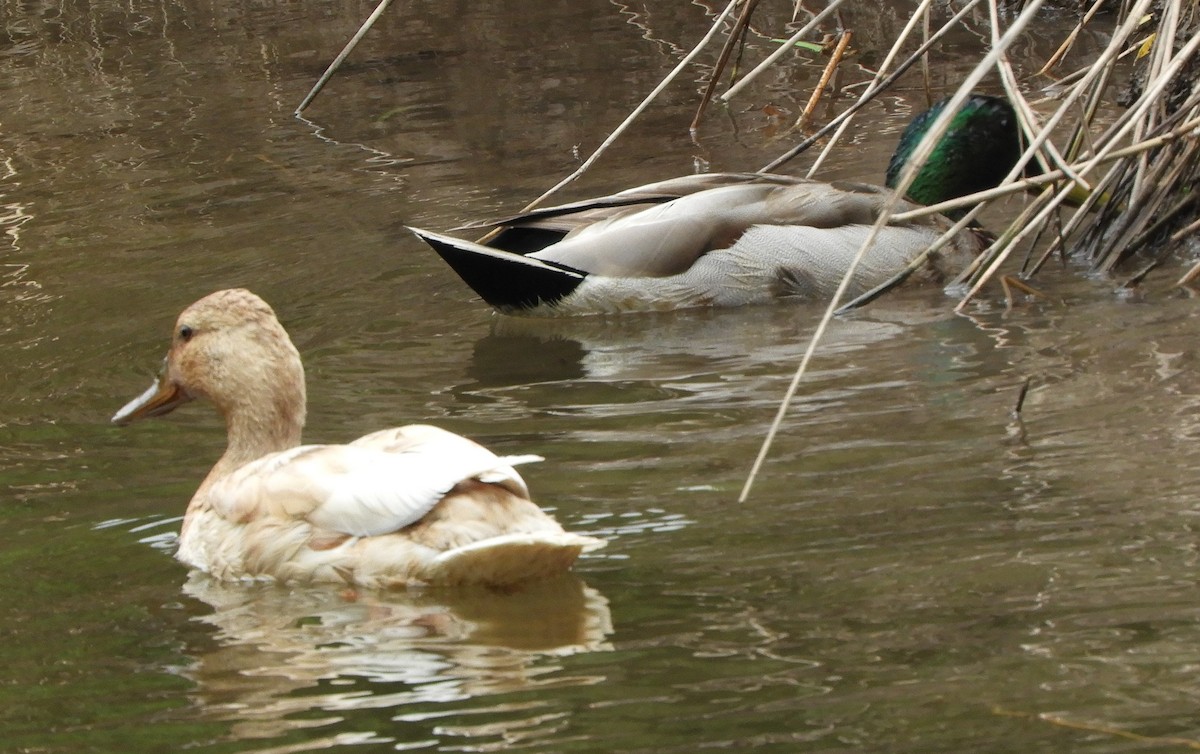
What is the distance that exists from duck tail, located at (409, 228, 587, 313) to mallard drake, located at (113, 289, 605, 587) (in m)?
2.09

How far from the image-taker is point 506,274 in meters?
7.58

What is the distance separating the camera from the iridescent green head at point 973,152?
8805mm

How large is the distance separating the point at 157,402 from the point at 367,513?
1381mm

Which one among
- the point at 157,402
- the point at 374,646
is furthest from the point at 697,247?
the point at 374,646

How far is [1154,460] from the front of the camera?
191 inches

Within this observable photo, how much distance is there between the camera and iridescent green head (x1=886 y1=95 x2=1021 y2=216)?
880cm

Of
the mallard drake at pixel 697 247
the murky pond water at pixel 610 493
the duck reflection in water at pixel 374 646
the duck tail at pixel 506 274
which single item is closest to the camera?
the murky pond water at pixel 610 493

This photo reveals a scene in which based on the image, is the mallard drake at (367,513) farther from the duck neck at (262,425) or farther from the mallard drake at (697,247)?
the mallard drake at (697,247)

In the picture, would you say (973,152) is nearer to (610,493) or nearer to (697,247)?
(697,247)

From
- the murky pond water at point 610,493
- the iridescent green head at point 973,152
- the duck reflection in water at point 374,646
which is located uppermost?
the iridescent green head at point 973,152

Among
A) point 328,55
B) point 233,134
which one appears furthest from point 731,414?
point 328,55

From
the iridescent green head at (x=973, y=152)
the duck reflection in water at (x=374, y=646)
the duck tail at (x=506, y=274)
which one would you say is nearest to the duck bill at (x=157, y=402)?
the duck reflection in water at (x=374, y=646)

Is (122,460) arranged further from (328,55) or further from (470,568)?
(328,55)

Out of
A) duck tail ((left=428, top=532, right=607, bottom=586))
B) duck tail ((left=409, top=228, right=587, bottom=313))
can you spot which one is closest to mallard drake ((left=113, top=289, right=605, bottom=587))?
duck tail ((left=428, top=532, right=607, bottom=586))
